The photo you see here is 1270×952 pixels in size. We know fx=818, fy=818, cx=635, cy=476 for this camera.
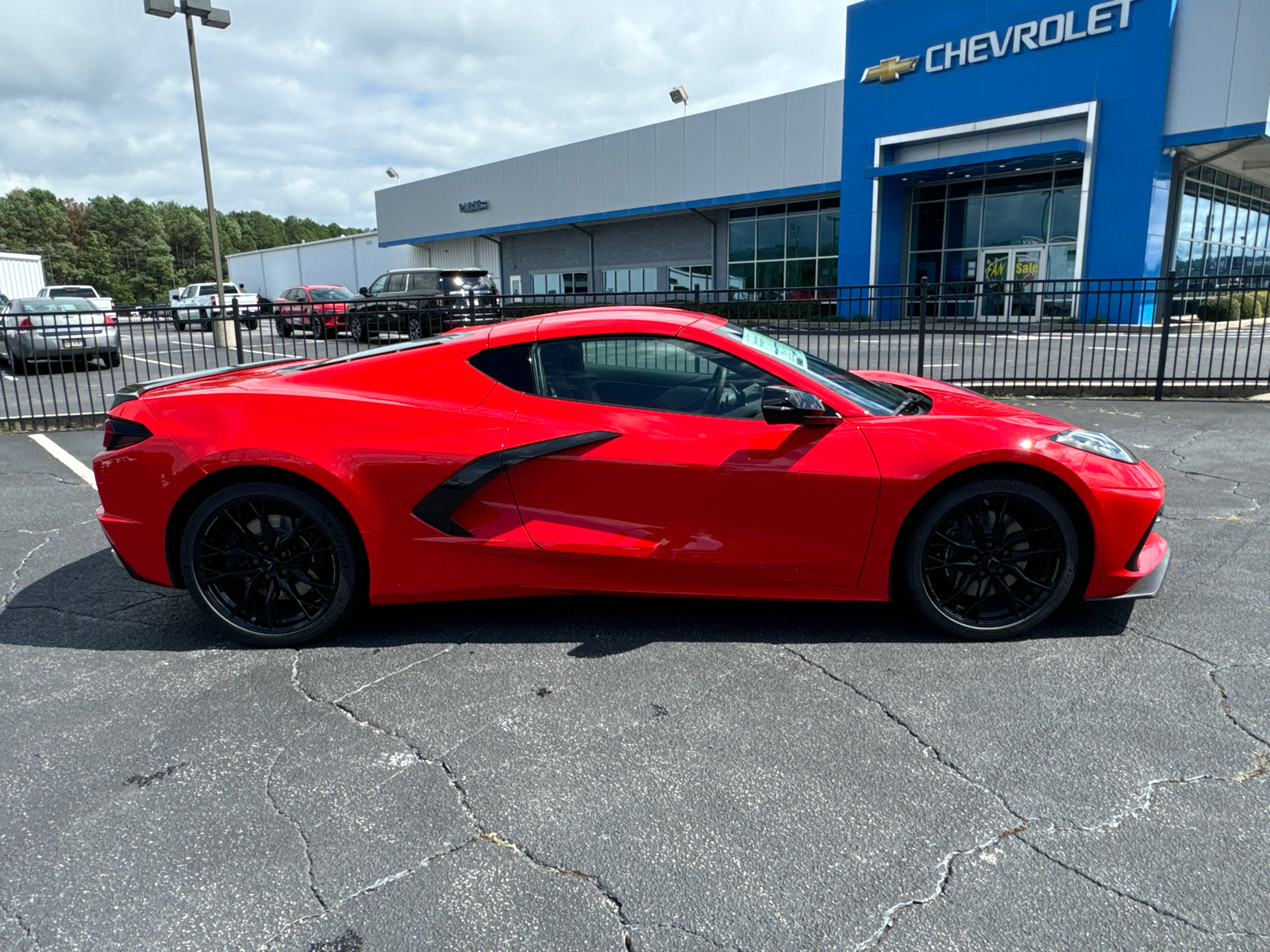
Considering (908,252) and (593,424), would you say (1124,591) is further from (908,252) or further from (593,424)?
(908,252)

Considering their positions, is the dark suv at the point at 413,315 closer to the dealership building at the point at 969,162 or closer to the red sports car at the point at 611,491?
the red sports car at the point at 611,491

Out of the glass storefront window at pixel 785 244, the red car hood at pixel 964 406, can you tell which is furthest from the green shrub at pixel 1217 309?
the glass storefront window at pixel 785 244

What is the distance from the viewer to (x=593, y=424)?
11.2ft

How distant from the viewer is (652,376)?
3535 millimetres

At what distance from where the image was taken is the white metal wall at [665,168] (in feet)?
93.7

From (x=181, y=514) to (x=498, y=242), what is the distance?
41.9 m

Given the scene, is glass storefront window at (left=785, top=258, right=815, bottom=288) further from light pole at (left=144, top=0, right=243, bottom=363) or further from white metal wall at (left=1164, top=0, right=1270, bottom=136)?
light pole at (left=144, top=0, right=243, bottom=363)

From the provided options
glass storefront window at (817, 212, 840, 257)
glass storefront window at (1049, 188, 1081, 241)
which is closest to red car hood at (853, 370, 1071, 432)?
glass storefront window at (1049, 188, 1081, 241)

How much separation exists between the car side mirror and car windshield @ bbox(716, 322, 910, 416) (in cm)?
19

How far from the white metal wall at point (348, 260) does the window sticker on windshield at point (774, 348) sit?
38.7 m

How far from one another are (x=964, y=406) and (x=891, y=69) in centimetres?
2604

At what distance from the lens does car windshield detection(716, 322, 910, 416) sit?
11.6ft

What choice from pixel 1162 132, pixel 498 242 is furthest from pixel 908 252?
pixel 498 242

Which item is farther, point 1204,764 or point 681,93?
point 681,93
